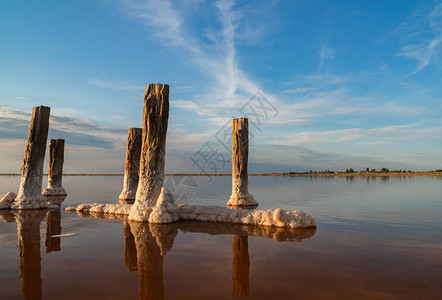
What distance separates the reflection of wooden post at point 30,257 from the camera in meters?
3.45

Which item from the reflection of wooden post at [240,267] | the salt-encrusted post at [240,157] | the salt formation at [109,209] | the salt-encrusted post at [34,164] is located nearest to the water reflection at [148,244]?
the reflection of wooden post at [240,267]

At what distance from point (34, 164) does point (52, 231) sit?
6.11 m

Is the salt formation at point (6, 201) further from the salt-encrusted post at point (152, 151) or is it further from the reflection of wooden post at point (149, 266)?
A: the reflection of wooden post at point (149, 266)

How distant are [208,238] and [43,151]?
966cm

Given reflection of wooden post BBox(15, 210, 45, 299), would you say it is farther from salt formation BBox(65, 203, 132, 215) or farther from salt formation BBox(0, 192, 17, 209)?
salt formation BBox(0, 192, 17, 209)

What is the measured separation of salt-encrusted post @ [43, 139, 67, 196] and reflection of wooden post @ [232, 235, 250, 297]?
16105 millimetres

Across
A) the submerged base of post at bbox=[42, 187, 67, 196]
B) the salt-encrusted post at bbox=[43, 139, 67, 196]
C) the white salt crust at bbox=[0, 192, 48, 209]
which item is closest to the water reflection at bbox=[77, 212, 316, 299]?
the white salt crust at bbox=[0, 192, 48, 209]

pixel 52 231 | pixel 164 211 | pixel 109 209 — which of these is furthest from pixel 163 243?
pixel 109 209

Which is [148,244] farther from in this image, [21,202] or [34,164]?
[34,164]

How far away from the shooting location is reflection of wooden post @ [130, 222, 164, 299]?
3367 mm

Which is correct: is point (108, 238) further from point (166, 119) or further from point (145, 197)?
point (166, 119)

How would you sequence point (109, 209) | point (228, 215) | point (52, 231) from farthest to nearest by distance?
1. point (109, 209)
2. point (228, 215)
3. point (52, 231)

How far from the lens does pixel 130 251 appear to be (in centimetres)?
516

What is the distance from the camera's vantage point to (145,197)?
880 cm
